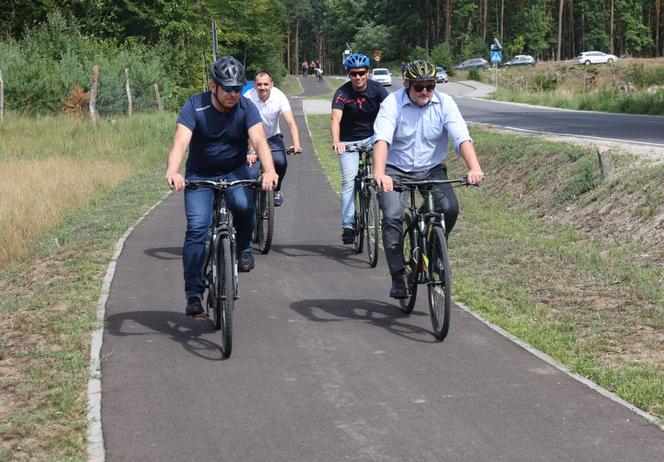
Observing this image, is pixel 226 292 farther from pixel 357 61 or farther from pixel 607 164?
pixel 607 164

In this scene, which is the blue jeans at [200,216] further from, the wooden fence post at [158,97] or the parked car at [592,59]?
the parked car at [592,59]

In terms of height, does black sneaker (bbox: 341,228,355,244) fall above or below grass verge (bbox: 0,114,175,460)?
above

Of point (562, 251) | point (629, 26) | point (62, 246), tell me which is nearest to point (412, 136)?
point (562, 251)

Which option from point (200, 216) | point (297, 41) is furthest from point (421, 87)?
point (297, 41)

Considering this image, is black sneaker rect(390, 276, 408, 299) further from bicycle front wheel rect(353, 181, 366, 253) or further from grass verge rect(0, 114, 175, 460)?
bicycle front wheel rect(353, 181, 366, 253)

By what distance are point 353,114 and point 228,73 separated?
14.0ft

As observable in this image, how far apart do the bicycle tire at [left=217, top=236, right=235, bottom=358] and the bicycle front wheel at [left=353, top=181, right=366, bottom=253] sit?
172 inches

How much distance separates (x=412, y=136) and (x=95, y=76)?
25.4 metres

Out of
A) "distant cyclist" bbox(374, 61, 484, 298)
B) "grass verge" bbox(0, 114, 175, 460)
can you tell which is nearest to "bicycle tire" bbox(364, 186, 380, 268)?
"distant cyclist" bbox(374, 61, 484, 298)

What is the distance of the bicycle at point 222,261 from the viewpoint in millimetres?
7051

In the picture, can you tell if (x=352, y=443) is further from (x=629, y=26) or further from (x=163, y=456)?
(x=629, y=26)

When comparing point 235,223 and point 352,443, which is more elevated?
point 235,223

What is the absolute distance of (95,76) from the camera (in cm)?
3188

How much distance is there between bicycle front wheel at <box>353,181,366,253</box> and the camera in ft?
37.8
